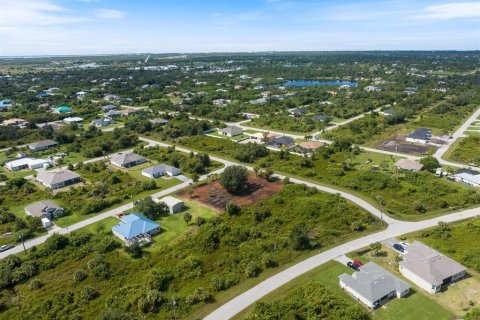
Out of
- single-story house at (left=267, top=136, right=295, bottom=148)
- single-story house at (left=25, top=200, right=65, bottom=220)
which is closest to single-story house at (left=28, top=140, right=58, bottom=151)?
single-story house at (left=25, top=200, right=65, bottom=220)

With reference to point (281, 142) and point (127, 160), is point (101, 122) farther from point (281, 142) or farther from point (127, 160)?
point (281, 142)

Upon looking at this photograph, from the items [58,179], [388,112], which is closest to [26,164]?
[58,179]

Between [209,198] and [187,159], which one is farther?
[187,159]

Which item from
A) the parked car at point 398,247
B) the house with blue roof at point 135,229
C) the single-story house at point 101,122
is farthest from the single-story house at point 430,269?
the single-story house at point 101,122

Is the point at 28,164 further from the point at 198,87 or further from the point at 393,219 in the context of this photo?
the point at 198,87

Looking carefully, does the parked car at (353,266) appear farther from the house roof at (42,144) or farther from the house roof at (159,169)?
the house roof at (42,144)

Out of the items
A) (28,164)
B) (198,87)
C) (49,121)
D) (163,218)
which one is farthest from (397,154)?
(198,87)
